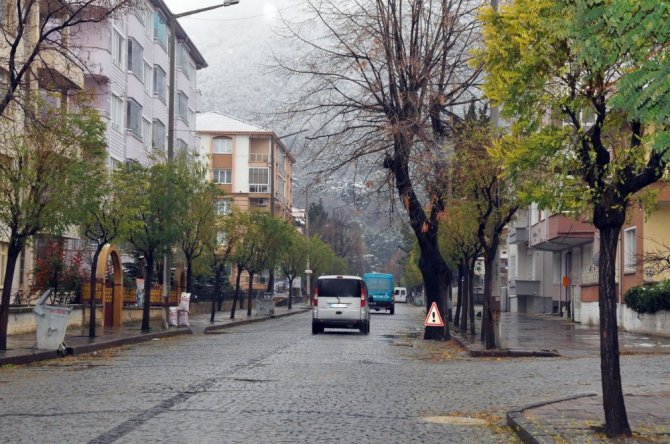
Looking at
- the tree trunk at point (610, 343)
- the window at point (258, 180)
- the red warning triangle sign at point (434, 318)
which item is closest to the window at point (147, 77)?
the red warning triangle sign at point (434, 318)

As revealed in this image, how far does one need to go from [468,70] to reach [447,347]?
8498mm

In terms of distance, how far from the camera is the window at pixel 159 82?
59.2 meters

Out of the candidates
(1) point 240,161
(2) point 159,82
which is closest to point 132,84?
(2) point 159,82

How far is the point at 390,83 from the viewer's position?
30062mm

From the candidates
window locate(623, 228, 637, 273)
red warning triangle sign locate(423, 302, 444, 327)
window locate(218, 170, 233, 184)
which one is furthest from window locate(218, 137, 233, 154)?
red warning triangle sign locate(423, 302, 444, 327)

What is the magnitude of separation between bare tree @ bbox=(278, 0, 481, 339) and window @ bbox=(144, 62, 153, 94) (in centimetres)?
2765

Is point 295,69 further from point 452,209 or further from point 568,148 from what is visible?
point 568,148

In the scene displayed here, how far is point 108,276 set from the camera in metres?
44.1

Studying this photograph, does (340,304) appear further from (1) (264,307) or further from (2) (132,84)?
(1) (264,307)

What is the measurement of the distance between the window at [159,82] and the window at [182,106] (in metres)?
3.95

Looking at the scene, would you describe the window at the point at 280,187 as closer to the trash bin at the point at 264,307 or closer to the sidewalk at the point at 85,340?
the trash bin at the point at 264,307

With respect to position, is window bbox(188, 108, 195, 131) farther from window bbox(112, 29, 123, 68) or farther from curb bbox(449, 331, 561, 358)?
curb bbox(449, 331, 561, 358)

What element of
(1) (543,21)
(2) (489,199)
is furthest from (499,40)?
(2) (489,199)

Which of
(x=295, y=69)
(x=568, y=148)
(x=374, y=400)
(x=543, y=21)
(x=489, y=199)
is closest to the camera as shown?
(x=543, y=21)
